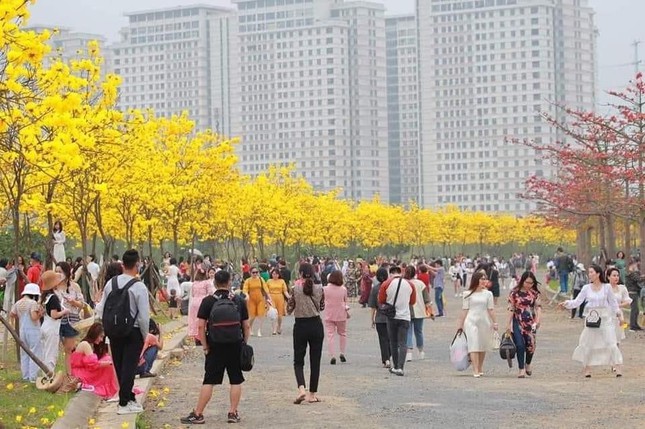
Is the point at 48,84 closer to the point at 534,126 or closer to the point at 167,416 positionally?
the point at 167,416

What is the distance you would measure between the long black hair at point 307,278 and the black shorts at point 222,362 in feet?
7.89

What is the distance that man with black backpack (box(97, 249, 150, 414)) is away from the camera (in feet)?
41.0

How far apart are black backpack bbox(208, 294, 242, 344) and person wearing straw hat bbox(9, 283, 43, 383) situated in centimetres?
361

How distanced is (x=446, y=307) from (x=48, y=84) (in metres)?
29.1

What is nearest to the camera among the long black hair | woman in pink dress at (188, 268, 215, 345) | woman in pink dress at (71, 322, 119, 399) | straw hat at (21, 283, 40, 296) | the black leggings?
woman in pink dress at (71, 322, 119, 399)

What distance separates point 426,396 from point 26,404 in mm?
4736

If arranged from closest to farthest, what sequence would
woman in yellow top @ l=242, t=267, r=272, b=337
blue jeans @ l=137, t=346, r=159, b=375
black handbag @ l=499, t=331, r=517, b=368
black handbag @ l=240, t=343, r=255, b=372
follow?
black handbag @ l=240, t=343, r=255, b=372
blue jeans @ l=137, t=346, r=159, b=375
black handbag @ l=499, t=331, r=517, b=368
woman in yellow top @ l=242, t=267, r=272, b=337

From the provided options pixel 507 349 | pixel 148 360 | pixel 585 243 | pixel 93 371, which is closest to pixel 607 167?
pixel 507 349

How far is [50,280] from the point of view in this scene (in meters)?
15.1

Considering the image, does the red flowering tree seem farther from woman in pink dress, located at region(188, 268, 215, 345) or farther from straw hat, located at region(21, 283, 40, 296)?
straw hat, located at region(21, 283, 40, 296)

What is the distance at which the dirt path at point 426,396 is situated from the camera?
42.3 ft

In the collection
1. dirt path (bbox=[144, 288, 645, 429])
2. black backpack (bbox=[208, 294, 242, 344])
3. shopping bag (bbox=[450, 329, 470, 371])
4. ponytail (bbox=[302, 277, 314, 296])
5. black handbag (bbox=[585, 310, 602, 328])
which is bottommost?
dirt path (bbox=[144, 288, 645, 429])

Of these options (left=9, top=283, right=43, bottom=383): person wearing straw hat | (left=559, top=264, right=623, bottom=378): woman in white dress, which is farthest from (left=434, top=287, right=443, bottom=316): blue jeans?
(left=9, top=283, right=43, bottom=383): person wearing straw hat

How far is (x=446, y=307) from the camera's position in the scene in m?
43.0
